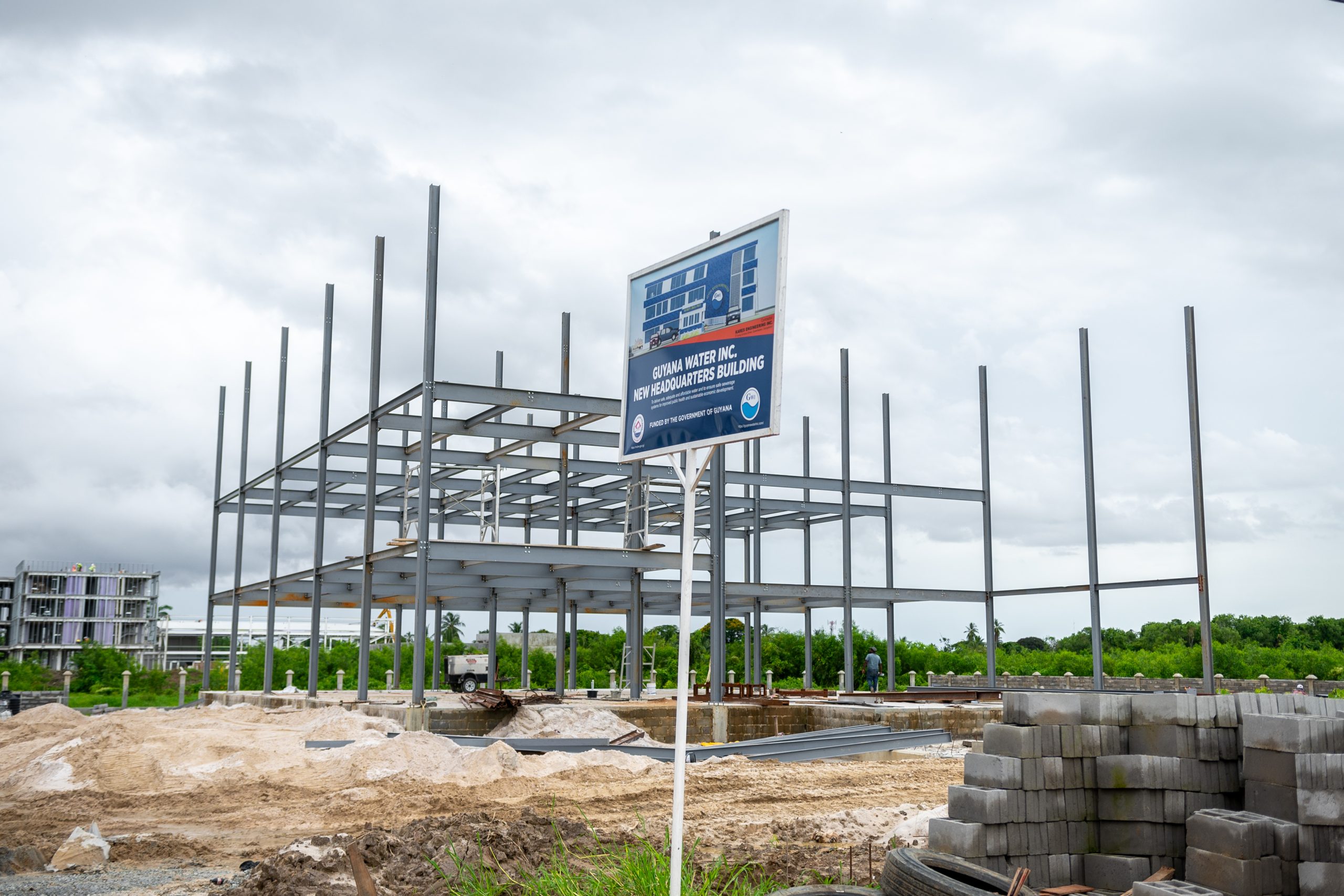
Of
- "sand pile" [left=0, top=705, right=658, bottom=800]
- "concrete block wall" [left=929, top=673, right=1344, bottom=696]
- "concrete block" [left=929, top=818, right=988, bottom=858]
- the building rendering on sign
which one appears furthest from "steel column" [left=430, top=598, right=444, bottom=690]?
the building rendering on sign

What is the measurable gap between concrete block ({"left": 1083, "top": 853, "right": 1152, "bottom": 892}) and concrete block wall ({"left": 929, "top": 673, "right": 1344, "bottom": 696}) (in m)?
24.7

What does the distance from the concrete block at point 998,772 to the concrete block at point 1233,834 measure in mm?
1170

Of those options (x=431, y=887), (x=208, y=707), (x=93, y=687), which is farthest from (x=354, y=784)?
(x=93, y=687)

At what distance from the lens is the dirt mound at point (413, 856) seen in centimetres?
845

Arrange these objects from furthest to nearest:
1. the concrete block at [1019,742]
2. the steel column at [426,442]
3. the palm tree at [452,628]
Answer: the palm tree at [452,628], the steel column at [426,442], the concrete block at [1019,742]

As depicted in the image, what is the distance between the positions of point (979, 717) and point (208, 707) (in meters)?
19.9

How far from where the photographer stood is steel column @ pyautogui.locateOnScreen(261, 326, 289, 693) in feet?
107

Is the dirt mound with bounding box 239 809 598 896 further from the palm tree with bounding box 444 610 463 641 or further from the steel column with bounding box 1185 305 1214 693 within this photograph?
the palm tree with bounding box 444 610 463 641

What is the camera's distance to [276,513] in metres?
33.2

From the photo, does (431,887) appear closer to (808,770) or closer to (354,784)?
(354,784)

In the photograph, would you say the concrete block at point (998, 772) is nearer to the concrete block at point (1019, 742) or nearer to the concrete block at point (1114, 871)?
the concrete block at point (1019, 742)

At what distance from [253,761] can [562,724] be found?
22.5ft

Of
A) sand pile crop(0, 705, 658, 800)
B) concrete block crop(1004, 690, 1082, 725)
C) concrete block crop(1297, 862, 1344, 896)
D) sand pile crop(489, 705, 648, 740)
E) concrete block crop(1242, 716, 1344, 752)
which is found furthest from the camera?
sand pile crop(489, 705, 648, 740)

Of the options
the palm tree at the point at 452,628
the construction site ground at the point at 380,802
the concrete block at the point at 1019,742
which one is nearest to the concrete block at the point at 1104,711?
the concrete block at the point at 1019,742
